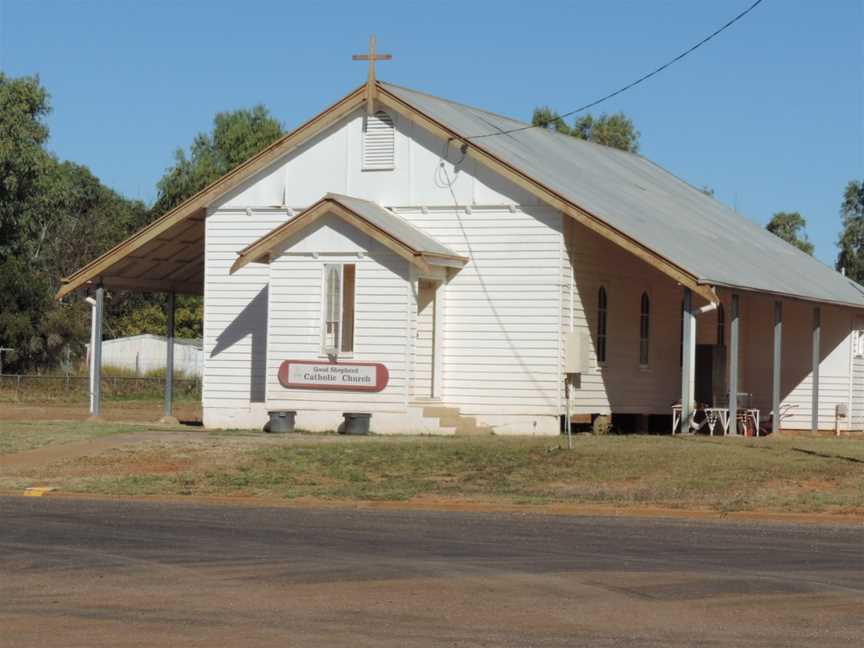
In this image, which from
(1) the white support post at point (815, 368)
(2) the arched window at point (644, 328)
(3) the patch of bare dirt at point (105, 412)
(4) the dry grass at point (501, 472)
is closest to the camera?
(4) the dry grass at point (501, 472)

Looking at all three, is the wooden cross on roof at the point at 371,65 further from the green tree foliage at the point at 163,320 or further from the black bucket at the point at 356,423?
the green tree foliage at the point at 163,320

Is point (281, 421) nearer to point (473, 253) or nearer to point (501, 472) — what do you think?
→ point (473, 253)

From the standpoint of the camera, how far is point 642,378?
36.8m

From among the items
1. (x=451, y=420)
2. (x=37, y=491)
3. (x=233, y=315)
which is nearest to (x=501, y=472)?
(x=37, y=491)

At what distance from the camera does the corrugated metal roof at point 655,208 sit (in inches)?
1294

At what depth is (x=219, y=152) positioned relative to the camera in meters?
91.4

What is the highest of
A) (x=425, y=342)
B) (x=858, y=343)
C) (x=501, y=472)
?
(x=858, y=343)

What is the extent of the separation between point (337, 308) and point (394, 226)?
2.05 m

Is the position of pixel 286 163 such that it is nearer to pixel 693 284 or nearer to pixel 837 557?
pixel 693 284

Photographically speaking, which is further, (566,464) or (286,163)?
(286,163)

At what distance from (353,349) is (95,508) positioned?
12.0 metres

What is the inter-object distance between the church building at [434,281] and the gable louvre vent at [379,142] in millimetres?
31

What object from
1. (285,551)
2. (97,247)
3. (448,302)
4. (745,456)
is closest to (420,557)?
(285,551)

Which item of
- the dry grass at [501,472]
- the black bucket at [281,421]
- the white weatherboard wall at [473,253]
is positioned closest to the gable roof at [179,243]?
the white weatherboard wall at [473,253]
